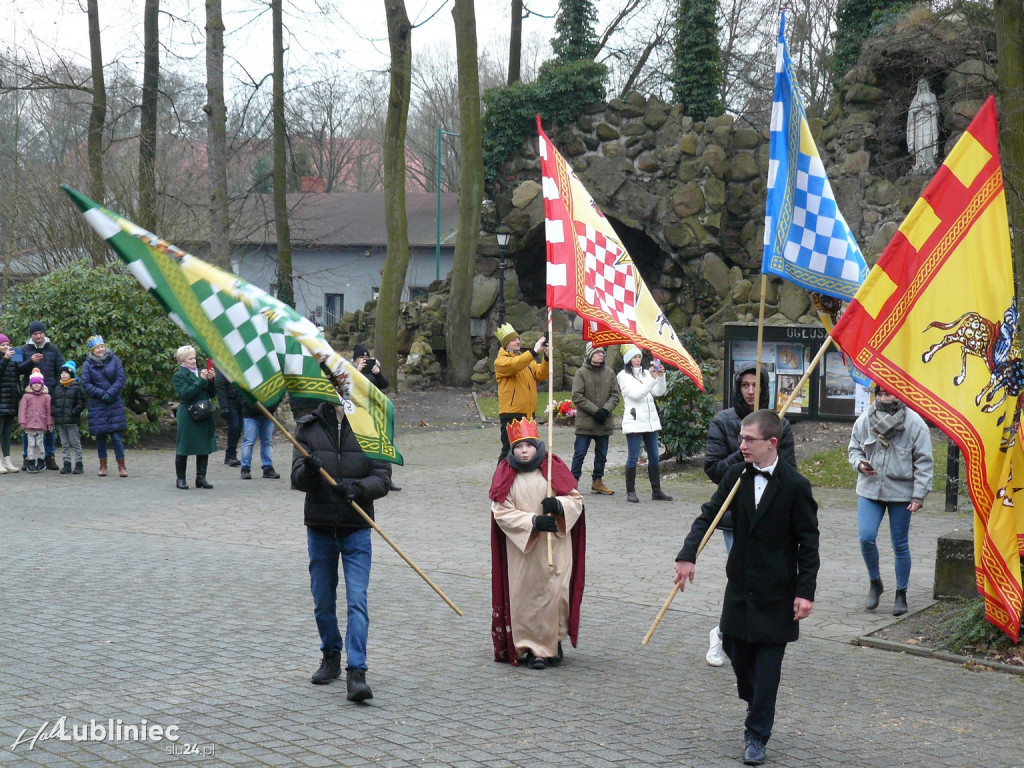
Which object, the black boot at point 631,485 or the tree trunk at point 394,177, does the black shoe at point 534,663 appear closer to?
the black boot at point 631,485

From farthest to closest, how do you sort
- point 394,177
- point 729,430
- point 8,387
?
point 394,177
point 8,387
point 729,430

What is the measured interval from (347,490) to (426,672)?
4.18ft

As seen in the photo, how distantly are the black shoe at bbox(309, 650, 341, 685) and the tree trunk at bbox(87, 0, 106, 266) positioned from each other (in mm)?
21380

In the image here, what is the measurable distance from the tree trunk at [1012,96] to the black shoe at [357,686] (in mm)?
8098

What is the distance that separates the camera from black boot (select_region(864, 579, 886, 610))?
27.9 ft

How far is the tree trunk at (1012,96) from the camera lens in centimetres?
1148

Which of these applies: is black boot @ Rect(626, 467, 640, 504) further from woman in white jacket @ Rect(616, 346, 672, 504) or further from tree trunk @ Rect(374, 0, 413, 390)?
tree trunk @ Rect(374, 0, 413, 390)

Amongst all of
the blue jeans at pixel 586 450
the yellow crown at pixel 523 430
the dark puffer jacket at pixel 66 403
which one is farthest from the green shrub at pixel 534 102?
the yellow crown at pixel 523 430

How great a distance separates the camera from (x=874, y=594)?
855cm

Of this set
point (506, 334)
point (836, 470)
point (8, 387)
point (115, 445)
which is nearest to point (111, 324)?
point (8, 387)

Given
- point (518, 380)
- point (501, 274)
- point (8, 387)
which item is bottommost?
point (8, 387)

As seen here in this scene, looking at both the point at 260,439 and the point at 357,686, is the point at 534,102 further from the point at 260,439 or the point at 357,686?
the point at 357,686

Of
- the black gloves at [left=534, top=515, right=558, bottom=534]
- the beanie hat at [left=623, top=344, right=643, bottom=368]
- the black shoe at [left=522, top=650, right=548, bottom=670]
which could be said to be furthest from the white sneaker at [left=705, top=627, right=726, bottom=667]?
the beanie hat at [left=623, top=344, right=643, bottom=368]

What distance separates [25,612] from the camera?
7.98 meters
